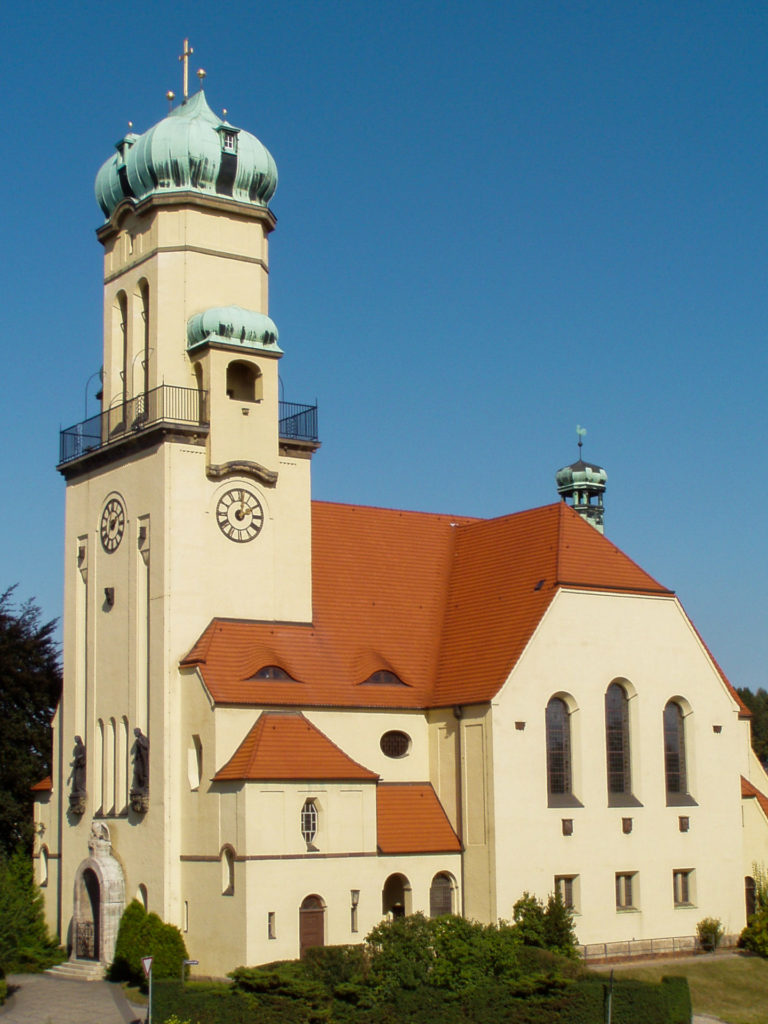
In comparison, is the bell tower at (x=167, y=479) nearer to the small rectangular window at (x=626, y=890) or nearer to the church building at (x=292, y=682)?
the church building at (x=292, y=682)

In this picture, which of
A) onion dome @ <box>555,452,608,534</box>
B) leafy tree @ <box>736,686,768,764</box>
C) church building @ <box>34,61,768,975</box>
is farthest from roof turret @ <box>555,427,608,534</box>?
leafy tree @ <box>736,686,768,764</box>

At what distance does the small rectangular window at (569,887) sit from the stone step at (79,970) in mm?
13452

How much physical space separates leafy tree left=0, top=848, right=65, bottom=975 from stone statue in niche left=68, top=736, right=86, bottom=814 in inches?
110

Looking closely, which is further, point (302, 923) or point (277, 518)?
point (277, 518)

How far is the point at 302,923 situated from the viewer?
39125 mm

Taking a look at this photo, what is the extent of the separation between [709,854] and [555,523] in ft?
38.1

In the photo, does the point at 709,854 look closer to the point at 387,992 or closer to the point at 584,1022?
the point at 584,1022

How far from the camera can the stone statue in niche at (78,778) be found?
149 ft

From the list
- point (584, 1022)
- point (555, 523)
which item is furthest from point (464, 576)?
point (584, 1022)

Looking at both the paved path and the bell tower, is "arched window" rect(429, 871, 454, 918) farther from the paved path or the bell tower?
the paved path

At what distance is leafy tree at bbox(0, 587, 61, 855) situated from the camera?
51.1 m

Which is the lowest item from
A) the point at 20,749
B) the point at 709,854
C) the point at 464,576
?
the point at 709,854

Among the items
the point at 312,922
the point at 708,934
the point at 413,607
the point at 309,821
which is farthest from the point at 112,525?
the point at 708,934

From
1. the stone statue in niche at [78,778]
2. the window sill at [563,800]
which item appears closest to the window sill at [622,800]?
the window sill at [563,800]
